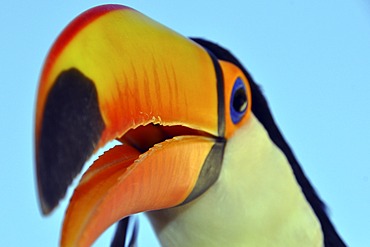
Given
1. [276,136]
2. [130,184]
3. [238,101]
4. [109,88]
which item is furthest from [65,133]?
[276,136]

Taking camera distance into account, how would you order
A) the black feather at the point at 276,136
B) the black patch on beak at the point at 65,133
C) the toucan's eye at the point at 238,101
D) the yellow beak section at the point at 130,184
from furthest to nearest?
1. the black feather at the point at 276,136
2. the toucan's eye at the point at 238,101
3. the yellow beak section at the point at 130,184
4. the black patch on beak at the point at 65,133

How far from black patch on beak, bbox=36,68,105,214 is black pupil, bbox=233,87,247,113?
1.68 ft

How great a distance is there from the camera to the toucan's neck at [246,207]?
158cm

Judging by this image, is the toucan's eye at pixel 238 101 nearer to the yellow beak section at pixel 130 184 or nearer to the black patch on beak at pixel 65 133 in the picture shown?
the yellow beak section at pixel 130 184

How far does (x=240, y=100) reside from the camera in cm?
158

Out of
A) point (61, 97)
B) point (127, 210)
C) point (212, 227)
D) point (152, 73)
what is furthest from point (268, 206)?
point (61, 97)

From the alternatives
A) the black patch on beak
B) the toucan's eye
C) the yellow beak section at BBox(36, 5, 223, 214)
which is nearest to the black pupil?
the toucan's eye

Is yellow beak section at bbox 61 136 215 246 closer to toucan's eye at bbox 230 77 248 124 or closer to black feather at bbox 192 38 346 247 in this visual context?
toucan's eye at bbox 230 77 248 124

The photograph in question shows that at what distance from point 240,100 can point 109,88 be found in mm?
503

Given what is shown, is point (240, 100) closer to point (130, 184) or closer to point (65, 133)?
point (130, 184)

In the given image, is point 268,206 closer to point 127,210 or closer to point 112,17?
point 127,210

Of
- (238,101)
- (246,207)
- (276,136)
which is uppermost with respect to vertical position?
(238,101)

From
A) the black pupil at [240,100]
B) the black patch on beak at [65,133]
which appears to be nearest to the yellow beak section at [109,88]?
the black patch on beak at [65,133]

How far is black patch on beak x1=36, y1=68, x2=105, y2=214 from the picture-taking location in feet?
3.26
